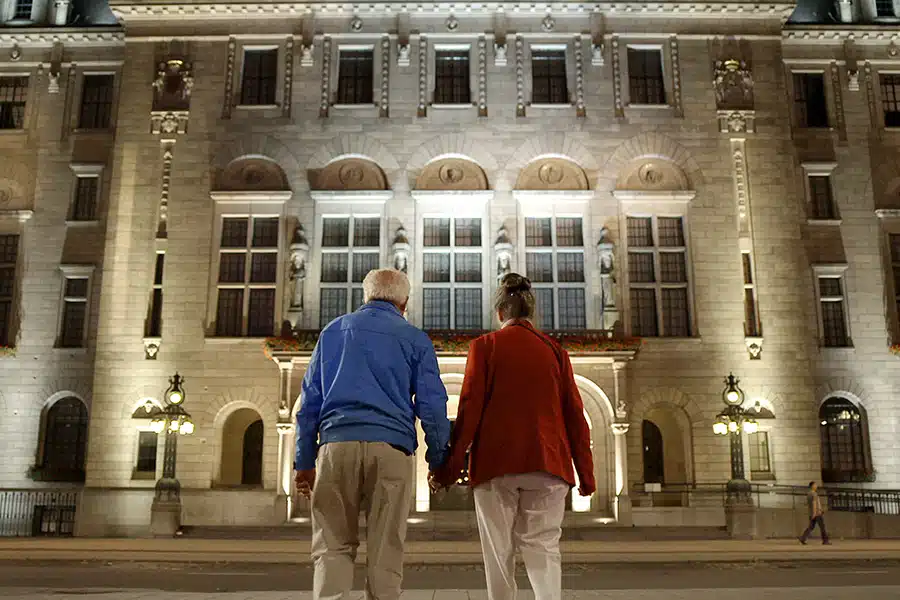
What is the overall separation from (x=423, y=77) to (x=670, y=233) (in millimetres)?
9491

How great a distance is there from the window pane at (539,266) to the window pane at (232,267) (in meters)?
8.97

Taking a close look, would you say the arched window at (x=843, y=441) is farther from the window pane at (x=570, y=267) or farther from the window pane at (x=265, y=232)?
the window pane at (x=265, y=232)

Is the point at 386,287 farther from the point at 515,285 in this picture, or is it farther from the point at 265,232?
the point at 265,232

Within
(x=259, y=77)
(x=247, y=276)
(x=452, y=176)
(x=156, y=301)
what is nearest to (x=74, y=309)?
(x=156, y=301)

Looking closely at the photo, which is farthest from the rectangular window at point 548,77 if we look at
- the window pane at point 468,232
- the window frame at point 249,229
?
the window frame at point 249,229

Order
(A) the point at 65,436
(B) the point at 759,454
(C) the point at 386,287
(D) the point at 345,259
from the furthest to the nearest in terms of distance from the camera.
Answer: (A) the point at 65,436, (D) the point at 345,259, (B) the point at 759,454, (C) the point at 386,287

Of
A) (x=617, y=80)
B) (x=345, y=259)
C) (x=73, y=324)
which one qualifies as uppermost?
(x=617, y=80)

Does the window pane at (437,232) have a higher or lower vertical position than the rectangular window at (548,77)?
lower

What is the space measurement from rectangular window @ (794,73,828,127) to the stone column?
13.5m

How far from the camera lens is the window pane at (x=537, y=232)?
26.8 metres

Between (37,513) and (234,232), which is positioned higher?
(234,232)

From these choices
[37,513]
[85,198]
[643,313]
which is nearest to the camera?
[37,513]

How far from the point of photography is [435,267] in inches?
1048

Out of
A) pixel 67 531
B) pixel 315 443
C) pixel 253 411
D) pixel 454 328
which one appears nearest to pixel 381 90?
pixel 454 328
